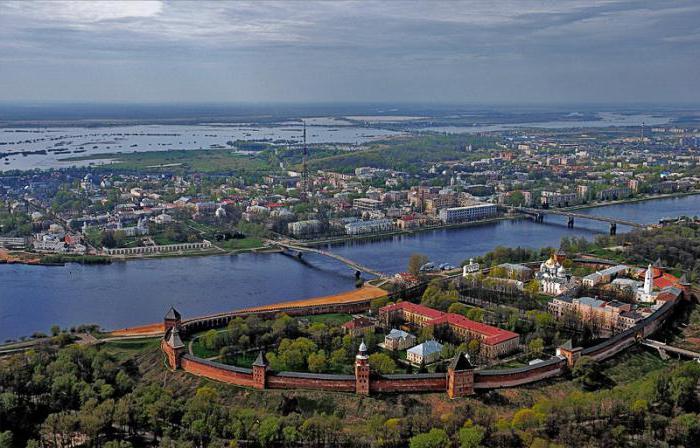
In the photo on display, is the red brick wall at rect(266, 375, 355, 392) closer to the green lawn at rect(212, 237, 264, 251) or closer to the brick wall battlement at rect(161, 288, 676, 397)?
the brick wall battlement at rect(161, 288, 676, 397)

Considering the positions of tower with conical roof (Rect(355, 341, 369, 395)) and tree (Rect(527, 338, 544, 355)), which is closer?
tower with conical roof (Rect(355, 341, 369, 395))

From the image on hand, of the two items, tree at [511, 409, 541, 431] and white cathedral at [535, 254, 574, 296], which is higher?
white cathedral at [535, 254, 574, 296]

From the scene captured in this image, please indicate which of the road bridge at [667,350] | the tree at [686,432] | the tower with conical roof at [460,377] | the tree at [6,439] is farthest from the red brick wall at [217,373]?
the road bridge at [667,350]

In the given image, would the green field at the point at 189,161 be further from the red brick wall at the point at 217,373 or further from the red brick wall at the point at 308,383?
the red brick wall at the point at 308,383

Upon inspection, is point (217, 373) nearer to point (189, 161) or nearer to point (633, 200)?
point (633, 200)

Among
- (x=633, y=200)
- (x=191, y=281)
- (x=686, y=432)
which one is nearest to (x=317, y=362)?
(x=686, y=432)

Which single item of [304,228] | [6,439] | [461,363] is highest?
[461,363]

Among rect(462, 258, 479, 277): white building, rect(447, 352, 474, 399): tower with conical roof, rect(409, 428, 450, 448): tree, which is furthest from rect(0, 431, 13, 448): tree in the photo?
rect(462, 258, 479, 277): white building
